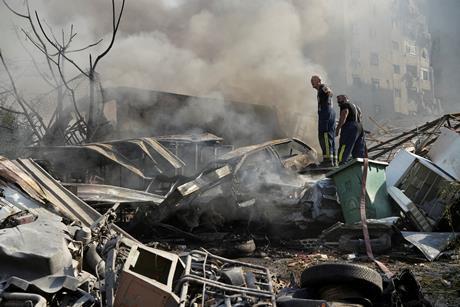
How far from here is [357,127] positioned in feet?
25.1

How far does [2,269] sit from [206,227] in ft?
10.9

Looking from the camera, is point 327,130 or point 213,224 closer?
point 213,224

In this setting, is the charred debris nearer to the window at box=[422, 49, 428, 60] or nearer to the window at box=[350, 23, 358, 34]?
the window at box=[350, 23, 358, 34]

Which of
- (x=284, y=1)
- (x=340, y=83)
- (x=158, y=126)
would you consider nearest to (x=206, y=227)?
(x=158, y=126)

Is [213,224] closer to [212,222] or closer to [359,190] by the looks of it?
[212,222]

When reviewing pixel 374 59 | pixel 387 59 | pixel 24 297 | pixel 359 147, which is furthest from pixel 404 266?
pixel 387 59


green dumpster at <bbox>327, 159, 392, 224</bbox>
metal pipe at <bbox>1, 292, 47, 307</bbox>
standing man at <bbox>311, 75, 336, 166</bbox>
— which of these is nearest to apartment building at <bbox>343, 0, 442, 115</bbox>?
standing man at <bbox>311, 75, 336, 166</bbox>

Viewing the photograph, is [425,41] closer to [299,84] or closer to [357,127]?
[299,84]

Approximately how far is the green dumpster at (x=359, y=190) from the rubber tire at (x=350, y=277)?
2.52 metres

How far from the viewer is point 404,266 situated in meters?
4.68

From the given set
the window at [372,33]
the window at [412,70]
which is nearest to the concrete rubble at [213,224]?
the window at [372,33]

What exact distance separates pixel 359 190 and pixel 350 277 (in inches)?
107

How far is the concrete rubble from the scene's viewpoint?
296cm

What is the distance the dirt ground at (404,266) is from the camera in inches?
149
